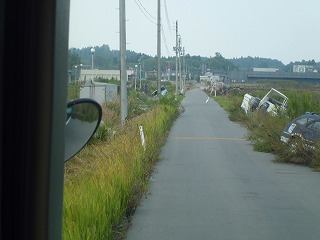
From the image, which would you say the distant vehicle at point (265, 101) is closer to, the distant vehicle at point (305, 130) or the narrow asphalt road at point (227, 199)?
the narrow asphalt road at point (227, 199)

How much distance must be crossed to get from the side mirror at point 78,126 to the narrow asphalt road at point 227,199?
4.63 meters

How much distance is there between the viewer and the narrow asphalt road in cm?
920

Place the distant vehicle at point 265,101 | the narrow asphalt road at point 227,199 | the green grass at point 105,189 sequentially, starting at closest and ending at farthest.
Answer: the green grass at point 105,189 → the narrow asphalt road at point 227,199 → the distant vehicle at point 265,101

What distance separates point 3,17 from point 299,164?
15.8m

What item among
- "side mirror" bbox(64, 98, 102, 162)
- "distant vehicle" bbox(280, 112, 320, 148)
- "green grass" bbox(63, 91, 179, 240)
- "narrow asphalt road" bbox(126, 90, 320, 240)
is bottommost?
"narrow asphalt road" bbox(126, 90, 320, 240)

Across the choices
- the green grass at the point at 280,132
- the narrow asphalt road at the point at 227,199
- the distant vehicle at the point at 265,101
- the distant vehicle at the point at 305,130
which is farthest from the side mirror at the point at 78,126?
the distant vehicle at the point at 265,101

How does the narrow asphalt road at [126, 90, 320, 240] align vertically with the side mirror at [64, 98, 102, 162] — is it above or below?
below

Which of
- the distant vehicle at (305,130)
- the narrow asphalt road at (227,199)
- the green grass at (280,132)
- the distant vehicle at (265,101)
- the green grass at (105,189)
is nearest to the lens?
the green grass at (105,189)

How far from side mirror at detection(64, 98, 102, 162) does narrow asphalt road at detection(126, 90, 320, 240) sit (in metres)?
4.63

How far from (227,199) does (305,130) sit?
7002mm

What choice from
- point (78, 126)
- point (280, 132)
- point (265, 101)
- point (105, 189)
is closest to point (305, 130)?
point (280, 132)

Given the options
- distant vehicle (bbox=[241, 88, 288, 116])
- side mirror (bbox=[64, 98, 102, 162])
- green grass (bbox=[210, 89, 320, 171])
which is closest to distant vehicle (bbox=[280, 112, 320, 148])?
green grass (bbox=[210, 89, 320, 171])

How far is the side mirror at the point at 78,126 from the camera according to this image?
13.7 ft

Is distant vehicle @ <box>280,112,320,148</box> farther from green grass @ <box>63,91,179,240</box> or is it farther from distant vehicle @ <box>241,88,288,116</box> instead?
distant vehicle @ <box>241,88,288,116</box>
